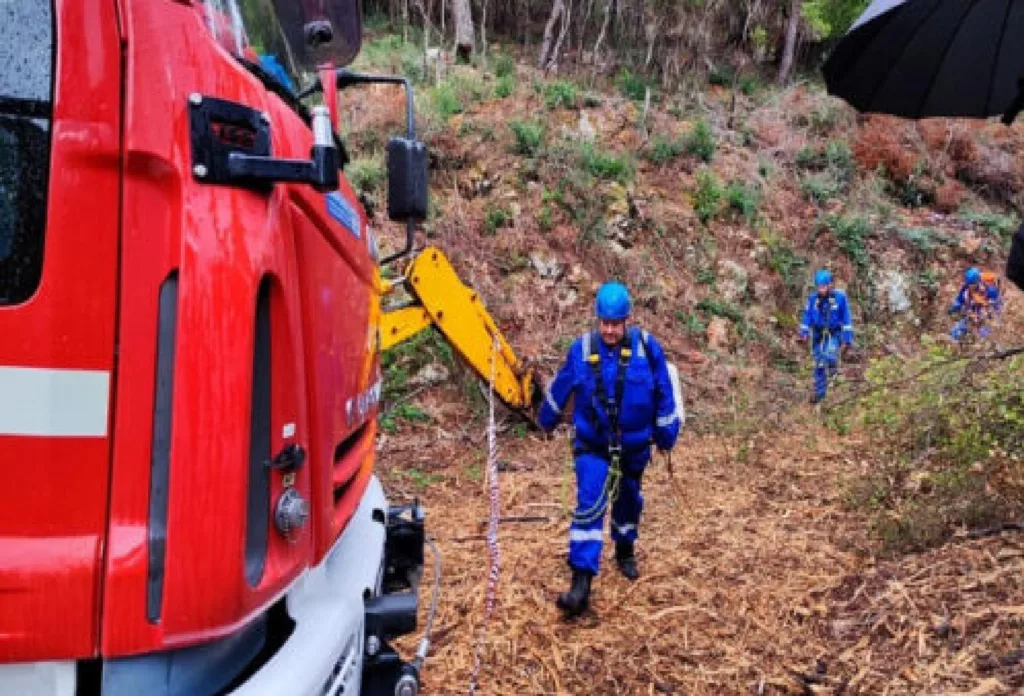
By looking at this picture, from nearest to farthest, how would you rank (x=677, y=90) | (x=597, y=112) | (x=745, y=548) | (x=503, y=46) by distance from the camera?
(x=745, y=548) < (x=597, y=112) < (x=677, y=90) < (x=503, y=46)

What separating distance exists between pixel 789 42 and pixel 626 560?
18.3 m

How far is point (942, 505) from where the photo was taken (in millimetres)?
4879

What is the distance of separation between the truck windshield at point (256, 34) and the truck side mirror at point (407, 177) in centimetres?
40

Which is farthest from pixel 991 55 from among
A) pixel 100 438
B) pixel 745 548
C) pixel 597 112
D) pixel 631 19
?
pixel 631 19

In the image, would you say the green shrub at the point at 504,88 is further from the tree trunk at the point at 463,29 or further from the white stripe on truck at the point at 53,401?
the white stripe on truck at the point at 53,401

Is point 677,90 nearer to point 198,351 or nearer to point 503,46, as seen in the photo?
point 503,46

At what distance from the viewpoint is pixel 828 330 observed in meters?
10.7

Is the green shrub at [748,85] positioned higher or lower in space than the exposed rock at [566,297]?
higher

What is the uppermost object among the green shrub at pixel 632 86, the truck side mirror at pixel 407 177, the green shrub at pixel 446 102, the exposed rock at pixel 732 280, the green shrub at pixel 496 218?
the green shrub at pixel 632 86

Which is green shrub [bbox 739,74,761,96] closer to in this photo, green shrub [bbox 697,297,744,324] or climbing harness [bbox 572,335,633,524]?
green shrub [bbox 697,297,744,324]

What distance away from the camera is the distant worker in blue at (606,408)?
4.57m

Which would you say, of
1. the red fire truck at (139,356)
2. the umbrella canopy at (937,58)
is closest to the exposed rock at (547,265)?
the umbrella canopy at (937,58)

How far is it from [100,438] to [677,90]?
17.6 meters

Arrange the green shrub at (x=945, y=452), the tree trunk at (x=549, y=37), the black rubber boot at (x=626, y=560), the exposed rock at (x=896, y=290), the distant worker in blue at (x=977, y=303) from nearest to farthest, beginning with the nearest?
the green shrub at (x=945, y=452), the black rubber boot at (x=626, y=560), the distant worker in blue at (x=977, y=303), the exposed rock at (x=896, y=290), the tree trunk at (x=549, y=37)
